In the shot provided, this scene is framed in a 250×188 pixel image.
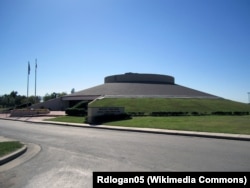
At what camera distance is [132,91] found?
5594 centimetres

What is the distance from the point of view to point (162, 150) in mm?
11078

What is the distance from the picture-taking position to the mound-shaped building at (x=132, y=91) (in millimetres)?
53156

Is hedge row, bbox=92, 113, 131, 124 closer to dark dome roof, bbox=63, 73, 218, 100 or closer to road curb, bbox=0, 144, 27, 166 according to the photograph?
road curb, bbox=0, 144, 27, 166

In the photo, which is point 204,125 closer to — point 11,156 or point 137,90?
point 11,156

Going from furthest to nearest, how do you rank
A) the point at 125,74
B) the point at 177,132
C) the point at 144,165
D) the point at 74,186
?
the point at 125,74
the point at 177,132
the point at 144,165
the point at 74,186

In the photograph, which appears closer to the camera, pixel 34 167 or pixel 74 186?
pixel 74 186

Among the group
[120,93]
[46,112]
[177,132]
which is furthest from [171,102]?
[177,132]

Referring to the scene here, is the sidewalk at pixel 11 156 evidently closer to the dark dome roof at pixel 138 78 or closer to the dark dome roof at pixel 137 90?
Answer: the dark dome roof at pixel 137 90

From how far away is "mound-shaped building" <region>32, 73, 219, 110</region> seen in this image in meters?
53.2

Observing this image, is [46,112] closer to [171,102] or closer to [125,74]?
[171,102]

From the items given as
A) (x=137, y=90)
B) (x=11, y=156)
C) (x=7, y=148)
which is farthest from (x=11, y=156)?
(x=137, y=90)

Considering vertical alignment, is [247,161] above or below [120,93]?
below

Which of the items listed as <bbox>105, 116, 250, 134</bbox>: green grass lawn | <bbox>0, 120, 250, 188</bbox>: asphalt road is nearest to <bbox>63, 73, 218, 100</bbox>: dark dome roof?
<bbox>105, 116, 250, 134</bbox>: green grass lawn

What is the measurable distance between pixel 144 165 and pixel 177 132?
30.0ft
